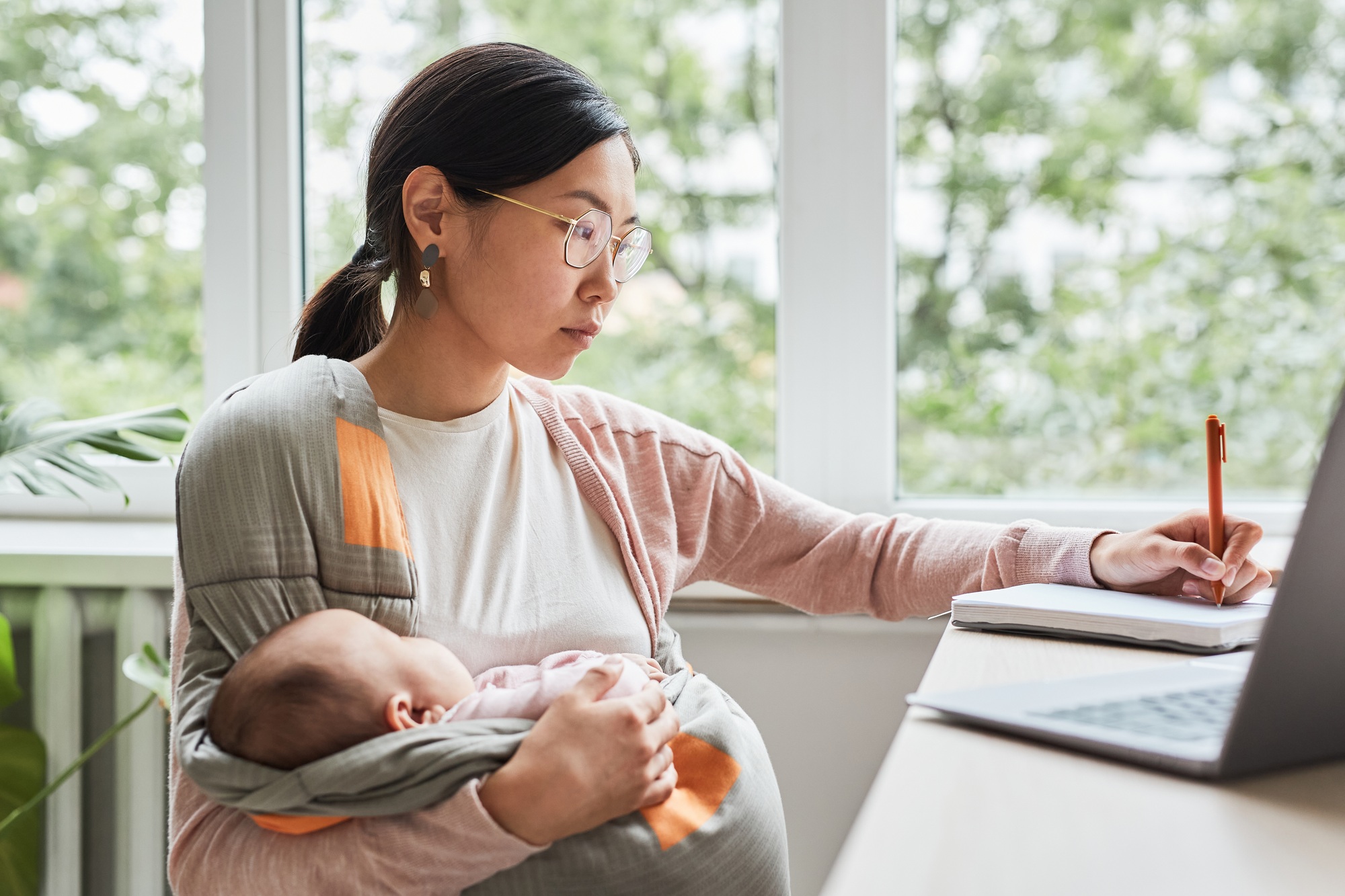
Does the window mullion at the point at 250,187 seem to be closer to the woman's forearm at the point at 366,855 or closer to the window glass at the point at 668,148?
the window glass at the point at 668,148

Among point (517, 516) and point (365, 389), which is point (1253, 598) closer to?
point (517, 516)

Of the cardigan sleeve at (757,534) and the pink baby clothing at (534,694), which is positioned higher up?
the cardigan sleeve at (757,534)

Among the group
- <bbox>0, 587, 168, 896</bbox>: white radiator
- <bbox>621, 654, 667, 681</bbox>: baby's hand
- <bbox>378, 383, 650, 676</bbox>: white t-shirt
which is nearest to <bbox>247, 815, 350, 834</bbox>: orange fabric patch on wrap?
<bbox>378, 383, 650, 676</bbox>: white t-shirt

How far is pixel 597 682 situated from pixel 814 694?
92 cm

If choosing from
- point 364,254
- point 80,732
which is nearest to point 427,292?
point 364,254

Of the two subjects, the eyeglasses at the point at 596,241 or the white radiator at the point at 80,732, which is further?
the white radiator at the point at 80,732

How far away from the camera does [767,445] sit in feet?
6.29

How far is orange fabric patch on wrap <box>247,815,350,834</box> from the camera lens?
819 mm

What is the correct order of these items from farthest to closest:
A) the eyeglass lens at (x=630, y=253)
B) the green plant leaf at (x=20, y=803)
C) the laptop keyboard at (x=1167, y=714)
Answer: the green plant leaf at (x=20, y=803), the eyeglass lens at (x=630, y=253), the laptop keyboard at (x=1167, y=714)

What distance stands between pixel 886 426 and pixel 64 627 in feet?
4.64

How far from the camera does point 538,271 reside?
1.14 m

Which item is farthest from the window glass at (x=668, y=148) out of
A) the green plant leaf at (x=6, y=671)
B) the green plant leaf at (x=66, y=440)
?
the green plant leaf at (x=6, y=671)

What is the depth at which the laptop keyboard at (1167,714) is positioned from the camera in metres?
0.59

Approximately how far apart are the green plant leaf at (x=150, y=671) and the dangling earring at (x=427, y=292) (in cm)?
80
